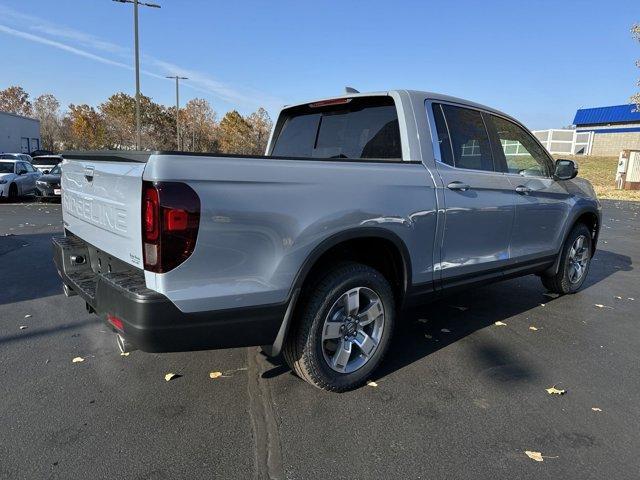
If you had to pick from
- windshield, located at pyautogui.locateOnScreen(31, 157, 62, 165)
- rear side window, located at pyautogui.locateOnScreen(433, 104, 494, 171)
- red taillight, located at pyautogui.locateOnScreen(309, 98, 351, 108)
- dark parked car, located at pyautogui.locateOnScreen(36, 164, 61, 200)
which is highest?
red taillight, located at pyautogui.locateOnScreen(309, 98, 351, 108)

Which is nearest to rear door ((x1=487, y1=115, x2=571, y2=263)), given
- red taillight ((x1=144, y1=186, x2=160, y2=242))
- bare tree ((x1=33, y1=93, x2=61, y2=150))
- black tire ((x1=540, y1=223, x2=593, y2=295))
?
black tire ((x1=540, y1=223, x2=593, y2=295))

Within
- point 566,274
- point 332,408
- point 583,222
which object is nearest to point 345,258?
point 332,408

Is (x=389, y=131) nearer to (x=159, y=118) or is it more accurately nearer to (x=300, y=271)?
(x=300, y=271)

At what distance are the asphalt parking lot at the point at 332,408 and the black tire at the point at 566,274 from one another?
32.1 inches

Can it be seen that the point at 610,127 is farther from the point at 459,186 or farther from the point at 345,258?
the point at 345,258

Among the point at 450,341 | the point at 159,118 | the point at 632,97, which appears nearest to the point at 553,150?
the point at 632,97

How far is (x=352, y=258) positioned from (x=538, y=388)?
1.55m

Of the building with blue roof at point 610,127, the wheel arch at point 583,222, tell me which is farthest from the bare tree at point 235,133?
the wheel arch at point 583,222

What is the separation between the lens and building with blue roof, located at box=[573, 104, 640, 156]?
42625mm

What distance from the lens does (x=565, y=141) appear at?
44.1 metres

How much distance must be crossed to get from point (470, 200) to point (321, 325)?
1.61 m

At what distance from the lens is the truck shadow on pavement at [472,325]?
3.52 m

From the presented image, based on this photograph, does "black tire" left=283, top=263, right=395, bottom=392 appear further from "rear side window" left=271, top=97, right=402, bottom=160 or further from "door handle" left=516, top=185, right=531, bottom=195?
"door handle" left=516, top=185, right=531, bottom=195

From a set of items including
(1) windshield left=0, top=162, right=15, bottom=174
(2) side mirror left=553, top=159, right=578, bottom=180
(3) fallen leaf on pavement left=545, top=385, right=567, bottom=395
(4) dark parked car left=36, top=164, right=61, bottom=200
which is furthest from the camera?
(1) windshield left=0, top=162, right=15, bottom=174
